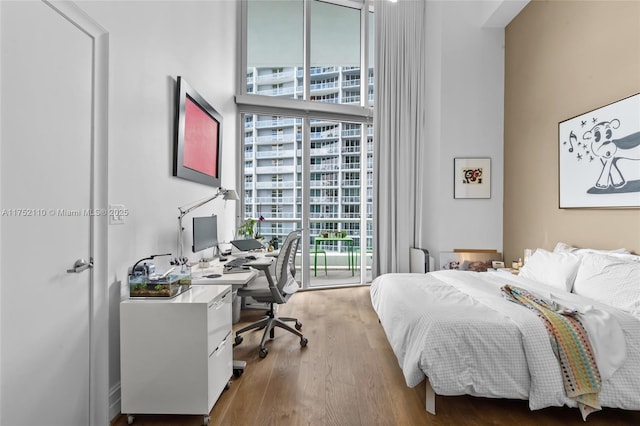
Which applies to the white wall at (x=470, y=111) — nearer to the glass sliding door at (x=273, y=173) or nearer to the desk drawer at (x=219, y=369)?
the glass sliding door at (x=273, y=173)

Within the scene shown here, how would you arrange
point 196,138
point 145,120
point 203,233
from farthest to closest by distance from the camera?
point 196,138 < point 203,233 < point 145,120

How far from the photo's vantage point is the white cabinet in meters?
1.78

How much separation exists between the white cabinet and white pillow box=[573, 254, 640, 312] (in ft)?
8.38

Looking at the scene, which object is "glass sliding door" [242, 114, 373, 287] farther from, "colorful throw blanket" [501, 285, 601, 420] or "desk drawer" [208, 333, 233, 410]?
"colorful throw blanket" [501, 285, 601, 420]

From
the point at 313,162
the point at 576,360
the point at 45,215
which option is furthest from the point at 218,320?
the point at 313,162

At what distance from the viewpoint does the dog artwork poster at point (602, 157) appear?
2432mm

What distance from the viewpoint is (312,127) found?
4816 mm

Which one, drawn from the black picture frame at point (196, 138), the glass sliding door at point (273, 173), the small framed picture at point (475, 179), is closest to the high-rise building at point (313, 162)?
the glass sliding door at point (273, 173)

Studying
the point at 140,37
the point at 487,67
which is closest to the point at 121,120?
the point at 140,37

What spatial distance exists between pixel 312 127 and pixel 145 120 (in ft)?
9.65

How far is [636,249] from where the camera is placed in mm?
2434

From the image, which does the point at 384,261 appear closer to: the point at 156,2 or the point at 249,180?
the point at 249,180

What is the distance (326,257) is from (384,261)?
38.1 inches

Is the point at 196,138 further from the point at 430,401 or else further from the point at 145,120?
the point at 430,401
